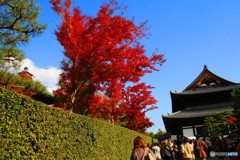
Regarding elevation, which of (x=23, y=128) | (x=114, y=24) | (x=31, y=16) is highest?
(x=114, y=24)

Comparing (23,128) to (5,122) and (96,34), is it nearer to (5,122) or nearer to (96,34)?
(5,122)

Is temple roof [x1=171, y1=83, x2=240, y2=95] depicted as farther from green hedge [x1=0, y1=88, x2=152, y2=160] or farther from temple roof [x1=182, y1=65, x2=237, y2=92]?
green hedge [x1=0, y1=88, x2=152, y2=160]

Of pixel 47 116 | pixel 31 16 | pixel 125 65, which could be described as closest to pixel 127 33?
pixel 125 65

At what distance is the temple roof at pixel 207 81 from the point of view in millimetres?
23766

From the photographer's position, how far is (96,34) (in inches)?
433

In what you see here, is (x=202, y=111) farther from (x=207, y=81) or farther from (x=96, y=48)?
(x=96, y=48)

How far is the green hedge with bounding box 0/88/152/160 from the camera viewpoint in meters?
4.97

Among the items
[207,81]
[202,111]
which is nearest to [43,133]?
[202,111]

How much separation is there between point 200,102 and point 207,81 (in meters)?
3.11

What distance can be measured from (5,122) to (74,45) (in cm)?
704

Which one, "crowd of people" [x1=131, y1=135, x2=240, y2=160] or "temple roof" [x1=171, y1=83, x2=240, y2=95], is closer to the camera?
"crowd of people" [x1=131, y1=135, x2=240, y2=160]

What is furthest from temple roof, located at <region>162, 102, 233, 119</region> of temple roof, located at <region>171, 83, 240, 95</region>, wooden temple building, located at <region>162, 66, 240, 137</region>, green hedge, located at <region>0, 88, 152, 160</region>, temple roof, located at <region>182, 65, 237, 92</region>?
green hedge, located at <region>0, 88, 152, 160</region>

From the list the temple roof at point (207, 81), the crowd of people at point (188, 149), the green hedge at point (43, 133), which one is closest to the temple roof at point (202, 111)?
the temple roof at point (207, 81)

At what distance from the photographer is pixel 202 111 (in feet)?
68.6
